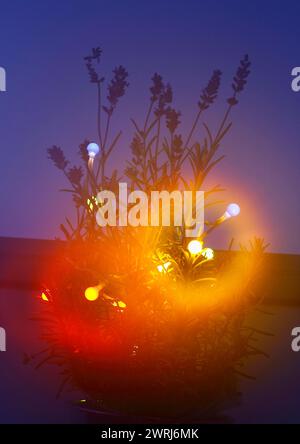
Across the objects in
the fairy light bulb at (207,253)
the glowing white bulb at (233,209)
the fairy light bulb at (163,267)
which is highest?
the glowing white bulb at (233,209)

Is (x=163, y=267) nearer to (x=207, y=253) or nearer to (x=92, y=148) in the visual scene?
(x=207, y=253)

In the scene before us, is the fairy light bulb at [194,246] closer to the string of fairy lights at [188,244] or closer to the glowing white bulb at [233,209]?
the string of fairy lights at [188,244]

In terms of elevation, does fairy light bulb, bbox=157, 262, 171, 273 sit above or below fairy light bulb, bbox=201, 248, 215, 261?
below

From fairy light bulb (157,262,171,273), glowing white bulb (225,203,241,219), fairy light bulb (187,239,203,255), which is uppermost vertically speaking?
glowing white bulb (225,203,241,219)

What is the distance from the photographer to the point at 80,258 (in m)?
2.23

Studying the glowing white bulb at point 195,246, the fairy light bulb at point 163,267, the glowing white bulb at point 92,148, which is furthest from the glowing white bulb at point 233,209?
the glowing white bulb at point 92,148

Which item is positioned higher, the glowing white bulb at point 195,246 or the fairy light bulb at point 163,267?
the glowing white bulb at point 195,246

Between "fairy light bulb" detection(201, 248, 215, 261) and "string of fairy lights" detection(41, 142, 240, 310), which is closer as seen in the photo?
"string of fairy lights" detection(41, 142, 240, 310)

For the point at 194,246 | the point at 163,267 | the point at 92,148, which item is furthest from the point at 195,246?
the point at 92,148

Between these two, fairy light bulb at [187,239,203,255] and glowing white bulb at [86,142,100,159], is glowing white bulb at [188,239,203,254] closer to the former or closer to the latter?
fairy light bulb at [187,239,203,255]

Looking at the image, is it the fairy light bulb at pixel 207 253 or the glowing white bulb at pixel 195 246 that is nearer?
the glowing white bulb at pixel 195 246

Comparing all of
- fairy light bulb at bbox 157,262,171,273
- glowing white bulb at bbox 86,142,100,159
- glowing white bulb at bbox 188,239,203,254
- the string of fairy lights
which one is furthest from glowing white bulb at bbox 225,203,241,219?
glowing white bulb at bbox 86,142,100,159
